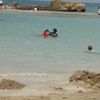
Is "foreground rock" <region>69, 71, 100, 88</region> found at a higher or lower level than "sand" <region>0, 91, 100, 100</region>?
lower

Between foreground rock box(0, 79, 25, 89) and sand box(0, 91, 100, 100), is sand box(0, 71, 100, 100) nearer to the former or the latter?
sand box(0, 91, 100, 100)

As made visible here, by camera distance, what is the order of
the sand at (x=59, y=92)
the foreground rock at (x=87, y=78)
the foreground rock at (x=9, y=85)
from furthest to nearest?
the foreground rock at (x=87, y=78) < the foreground rock at (x=9, y=85) < the sand at (x=59, y=92)

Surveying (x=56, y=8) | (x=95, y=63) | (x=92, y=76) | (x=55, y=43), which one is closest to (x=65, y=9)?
(x=56, y=8)

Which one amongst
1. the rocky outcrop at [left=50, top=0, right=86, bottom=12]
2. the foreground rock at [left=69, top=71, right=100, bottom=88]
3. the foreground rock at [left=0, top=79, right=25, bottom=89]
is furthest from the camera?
the rocky outcrop at [left=50, top=0, right=86, bottom=12]

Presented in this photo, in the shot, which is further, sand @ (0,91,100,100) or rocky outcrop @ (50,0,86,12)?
rocky outcrop @ (50,0,86,12)

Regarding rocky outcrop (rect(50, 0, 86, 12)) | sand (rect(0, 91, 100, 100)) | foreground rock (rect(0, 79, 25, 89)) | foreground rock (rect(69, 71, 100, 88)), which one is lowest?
rocky outcrop (rect(50, 0, 86, 12))

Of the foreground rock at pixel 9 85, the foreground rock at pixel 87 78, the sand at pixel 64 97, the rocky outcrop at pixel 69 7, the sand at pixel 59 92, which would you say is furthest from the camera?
the rocky outcrop at pixel 69 7

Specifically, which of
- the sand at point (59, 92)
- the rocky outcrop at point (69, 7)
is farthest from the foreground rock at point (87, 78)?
the rocky outcrop at point (69, 7)

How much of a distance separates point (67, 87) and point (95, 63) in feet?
21.7

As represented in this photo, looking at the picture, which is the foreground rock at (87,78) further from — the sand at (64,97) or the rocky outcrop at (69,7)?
the rocky outcrop at (69,7)

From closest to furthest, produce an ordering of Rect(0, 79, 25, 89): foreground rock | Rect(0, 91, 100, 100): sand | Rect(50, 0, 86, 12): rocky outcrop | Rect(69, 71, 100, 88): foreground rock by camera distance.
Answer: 1. Rect(0, 91, 100, 100): sand
2. Rect(0, 79, 25, 89): foreground rock
3. Rect(69, 71, 100, 88): foreground rock
4. Rect(50, 0, 86, 12): rocky outcrop

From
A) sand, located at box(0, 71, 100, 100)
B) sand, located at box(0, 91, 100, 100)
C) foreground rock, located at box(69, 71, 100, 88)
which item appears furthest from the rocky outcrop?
sand, located at box(0, 91, 100, 100)

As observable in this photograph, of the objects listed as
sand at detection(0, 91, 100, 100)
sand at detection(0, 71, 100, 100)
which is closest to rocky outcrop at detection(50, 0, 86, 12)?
sand at detection(0, 71, 100, 100)

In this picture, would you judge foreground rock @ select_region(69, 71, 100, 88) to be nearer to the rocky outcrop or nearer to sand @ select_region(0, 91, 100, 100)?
sand @ select_region(0, 91, 100, 100)
